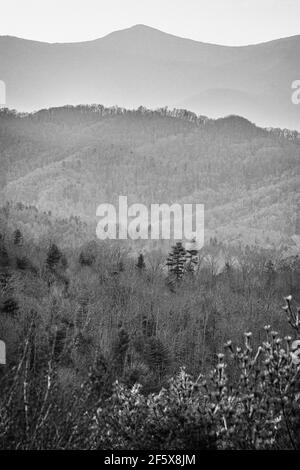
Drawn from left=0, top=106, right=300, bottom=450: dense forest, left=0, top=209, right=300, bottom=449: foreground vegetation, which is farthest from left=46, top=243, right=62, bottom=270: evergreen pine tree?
left=0, top=209, right=300, bottom=449: foreground vegetation

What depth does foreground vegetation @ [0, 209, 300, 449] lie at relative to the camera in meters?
6.65

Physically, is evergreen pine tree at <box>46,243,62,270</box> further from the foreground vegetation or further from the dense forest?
the foreground vegetation

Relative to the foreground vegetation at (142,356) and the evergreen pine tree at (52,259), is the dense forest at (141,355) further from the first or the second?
the evergreen pine tree at (52,259)

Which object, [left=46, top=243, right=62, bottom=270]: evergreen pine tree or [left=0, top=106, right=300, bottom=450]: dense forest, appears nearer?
[left=0, top=106, right=300, bottom=450]: dense forest

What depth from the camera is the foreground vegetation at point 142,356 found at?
21.8ft

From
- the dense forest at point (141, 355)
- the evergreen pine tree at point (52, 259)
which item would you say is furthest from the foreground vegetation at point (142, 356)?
the evergreen pine tree at point (52, 259)

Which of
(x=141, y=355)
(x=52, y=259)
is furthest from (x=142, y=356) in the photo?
(x=52, y=259)

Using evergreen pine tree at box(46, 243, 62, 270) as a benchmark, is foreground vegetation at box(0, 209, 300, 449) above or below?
below

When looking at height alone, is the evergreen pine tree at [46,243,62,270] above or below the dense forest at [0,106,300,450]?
above

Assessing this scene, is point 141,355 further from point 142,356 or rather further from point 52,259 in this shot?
point 52,259
